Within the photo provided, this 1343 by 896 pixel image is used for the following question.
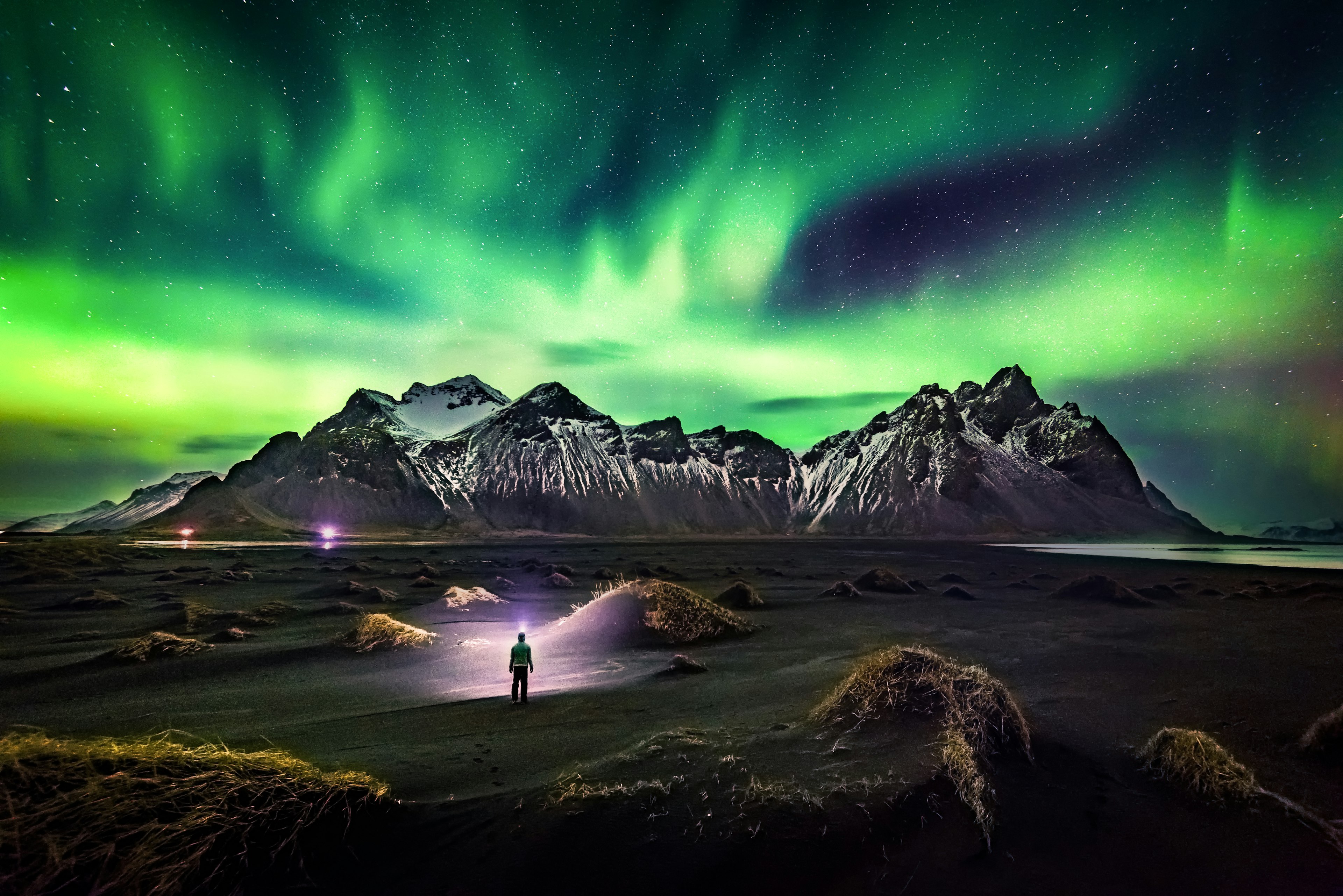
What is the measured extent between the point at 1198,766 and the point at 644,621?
1452cm

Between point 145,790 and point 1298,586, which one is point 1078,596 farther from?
point 145,790

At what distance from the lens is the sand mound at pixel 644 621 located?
19688 mm

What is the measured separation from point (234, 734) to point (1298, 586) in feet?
191

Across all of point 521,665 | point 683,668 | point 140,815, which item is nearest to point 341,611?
point 521,665

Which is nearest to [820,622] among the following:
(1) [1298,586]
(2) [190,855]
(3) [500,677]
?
(3) [500,677]

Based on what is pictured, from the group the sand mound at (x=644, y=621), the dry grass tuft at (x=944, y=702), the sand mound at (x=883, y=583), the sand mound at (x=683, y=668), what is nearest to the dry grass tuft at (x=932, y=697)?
the dry grass tuft at (x=944, y=702)

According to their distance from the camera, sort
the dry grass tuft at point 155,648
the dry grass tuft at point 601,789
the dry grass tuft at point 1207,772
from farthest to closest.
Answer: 1. the dry grass tuft at point 155,648
2. the dry grass tuft at point 1207,772
3. the dry grass tuft at point 601,789

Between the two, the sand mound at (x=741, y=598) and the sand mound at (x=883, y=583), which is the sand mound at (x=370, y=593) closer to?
the sand mound at (x=741, y=598)

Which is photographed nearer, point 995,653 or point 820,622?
point 995,653

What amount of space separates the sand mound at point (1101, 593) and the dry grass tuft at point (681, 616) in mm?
23295

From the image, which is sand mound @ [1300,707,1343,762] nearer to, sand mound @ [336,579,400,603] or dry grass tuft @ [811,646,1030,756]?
dry grass tuft @ [811,646,1030,756]

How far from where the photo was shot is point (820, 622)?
25.0 m

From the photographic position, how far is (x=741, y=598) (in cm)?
2894

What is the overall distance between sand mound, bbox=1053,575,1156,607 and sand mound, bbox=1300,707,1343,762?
24.7 meters
